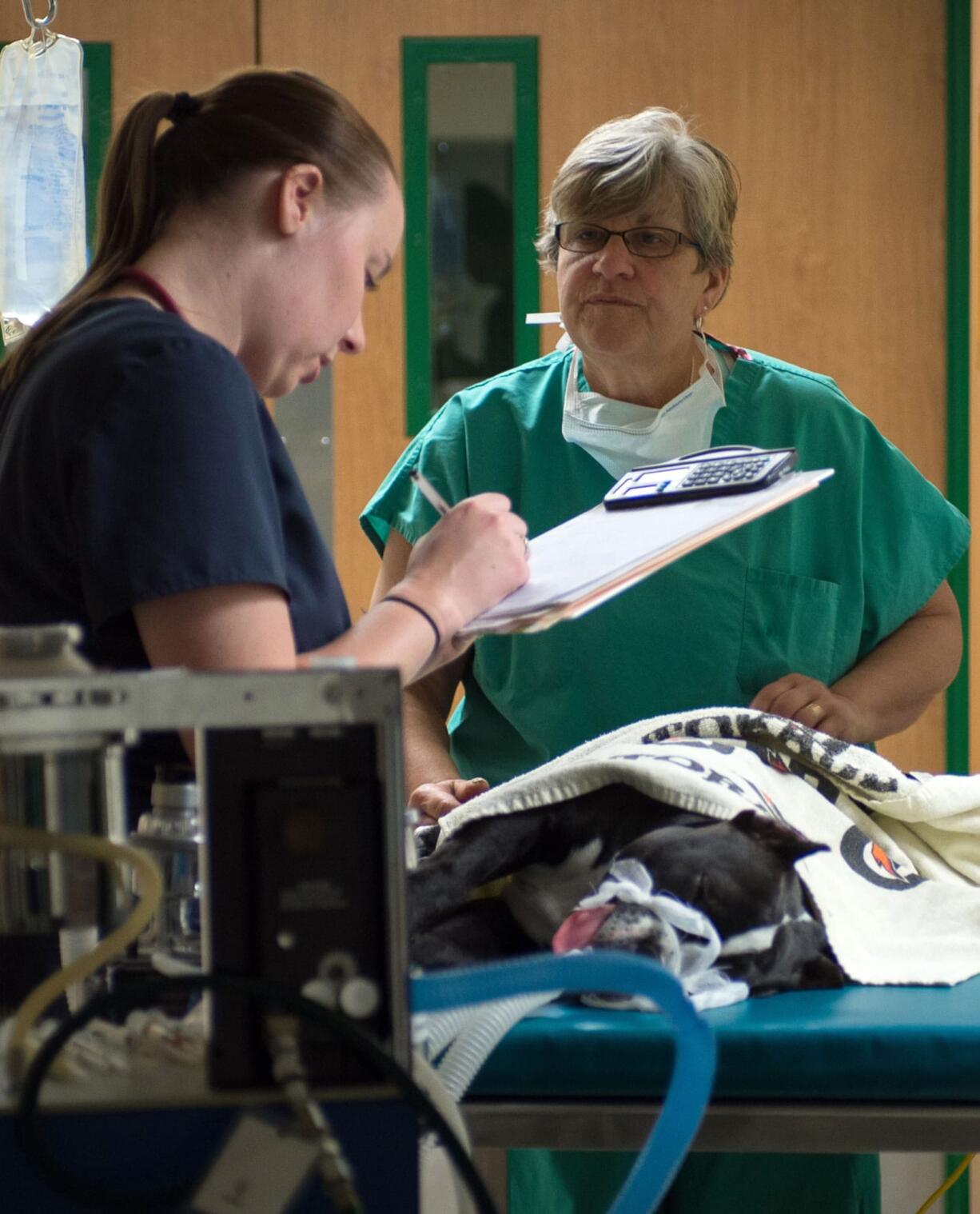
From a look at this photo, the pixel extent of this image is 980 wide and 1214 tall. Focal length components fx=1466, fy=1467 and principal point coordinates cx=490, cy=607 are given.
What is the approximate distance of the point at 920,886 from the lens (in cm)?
113

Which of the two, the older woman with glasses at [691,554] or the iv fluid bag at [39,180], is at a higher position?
the iv fluid bag at [39,180]

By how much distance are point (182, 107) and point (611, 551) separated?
0.41m

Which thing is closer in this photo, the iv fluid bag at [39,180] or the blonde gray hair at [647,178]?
the blonde gray hair at [647,178]

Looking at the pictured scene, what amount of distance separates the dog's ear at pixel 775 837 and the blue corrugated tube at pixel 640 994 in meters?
0.28

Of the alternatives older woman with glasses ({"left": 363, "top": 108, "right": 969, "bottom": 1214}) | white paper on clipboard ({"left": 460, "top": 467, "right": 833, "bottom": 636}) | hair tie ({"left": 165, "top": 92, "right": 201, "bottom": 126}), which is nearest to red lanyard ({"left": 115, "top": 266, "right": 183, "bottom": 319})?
hair tie ({"left": 165, "top": 92, "right": 201, "bottom": 126})

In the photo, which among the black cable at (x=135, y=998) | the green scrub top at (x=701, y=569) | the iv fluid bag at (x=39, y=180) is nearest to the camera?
the black cable at (x=135, y=998)

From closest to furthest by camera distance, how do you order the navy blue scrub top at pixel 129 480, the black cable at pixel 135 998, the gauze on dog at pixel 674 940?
the black cable at pixel 135 998 → the navy blue scrub top at pixel 129 480 → the gauze on dog at pixel 674 940

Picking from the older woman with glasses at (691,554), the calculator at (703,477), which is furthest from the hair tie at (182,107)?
the older woman with glasses at (691,554)

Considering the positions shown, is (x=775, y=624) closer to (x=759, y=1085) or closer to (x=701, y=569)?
(x=701, y=569)

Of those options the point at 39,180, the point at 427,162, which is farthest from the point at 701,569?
the point at 427,162

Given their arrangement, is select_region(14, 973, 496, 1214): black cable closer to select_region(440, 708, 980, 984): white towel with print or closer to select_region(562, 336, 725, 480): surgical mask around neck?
select_region(440, 708, 980, 984): white towel with print

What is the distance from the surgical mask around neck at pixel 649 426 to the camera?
5.37ft

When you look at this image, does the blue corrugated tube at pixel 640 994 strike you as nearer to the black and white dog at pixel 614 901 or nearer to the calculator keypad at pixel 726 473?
the black and white dog at pixel 614 901

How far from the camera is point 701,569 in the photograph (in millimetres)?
1602
